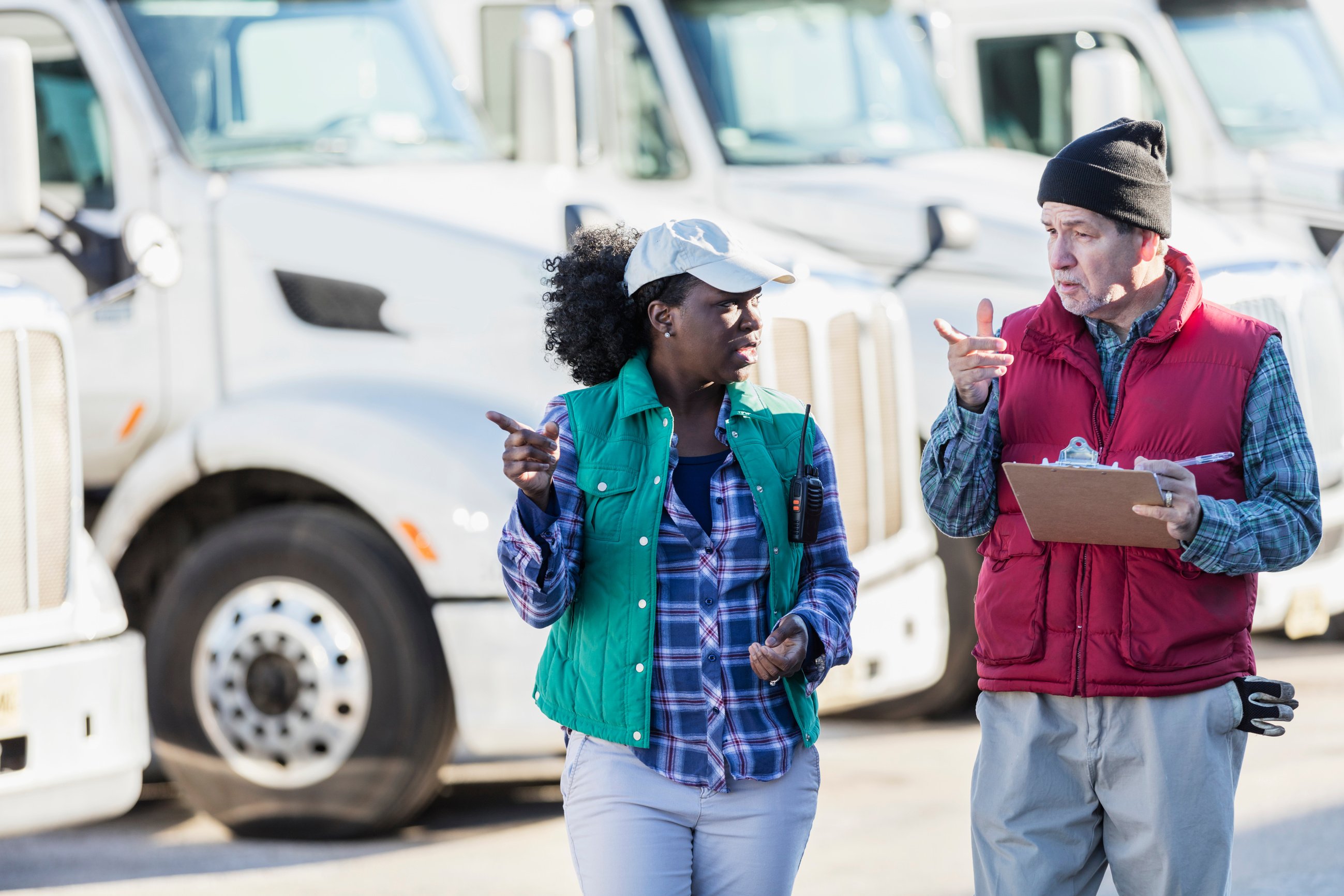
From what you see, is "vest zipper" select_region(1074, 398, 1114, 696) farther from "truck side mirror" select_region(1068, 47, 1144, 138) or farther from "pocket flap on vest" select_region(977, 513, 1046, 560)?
"truck side mirror" select_region(1068, 47, 1144, 138)

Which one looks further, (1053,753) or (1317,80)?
(1317,80)

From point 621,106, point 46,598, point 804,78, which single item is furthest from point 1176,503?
point 804,78

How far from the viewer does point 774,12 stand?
27.7 ft

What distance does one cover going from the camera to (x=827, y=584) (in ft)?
11.4

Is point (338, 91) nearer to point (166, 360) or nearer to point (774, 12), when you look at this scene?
point (166, 360)

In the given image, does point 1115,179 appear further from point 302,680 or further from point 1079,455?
point 302,680

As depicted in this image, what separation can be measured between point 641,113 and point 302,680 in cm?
322

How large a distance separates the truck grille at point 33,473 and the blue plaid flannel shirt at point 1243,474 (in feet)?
9.92

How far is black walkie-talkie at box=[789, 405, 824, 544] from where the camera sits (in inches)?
134

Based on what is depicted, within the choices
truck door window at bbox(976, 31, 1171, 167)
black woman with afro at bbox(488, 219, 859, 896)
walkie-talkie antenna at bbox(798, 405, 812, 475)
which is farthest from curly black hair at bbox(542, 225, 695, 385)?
truck door window at bbox(976, 31, 1171, 167)

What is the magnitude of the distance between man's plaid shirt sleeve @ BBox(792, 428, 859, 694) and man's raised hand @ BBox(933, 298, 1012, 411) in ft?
0.95

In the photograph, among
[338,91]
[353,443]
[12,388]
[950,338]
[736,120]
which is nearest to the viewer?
[950,338]

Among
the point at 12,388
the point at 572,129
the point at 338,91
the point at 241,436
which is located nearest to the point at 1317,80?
the point at 572,129

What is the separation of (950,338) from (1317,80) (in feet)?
25.4
